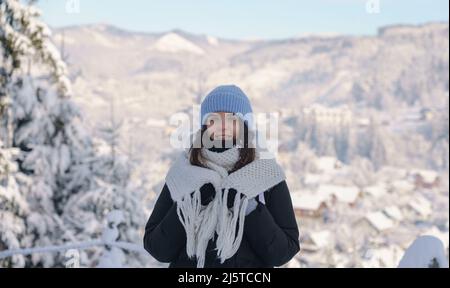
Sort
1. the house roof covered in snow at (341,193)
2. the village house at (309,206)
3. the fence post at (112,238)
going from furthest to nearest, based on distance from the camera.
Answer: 1. the house roof covered in snow at (341,193)
2. the village house at (309,206)
3. the fence post at (112,238)

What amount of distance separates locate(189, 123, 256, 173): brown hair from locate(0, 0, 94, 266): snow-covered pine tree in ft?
26.1

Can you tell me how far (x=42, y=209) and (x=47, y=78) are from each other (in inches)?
91.0

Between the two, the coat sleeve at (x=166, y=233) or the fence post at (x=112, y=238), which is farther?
the fence post at (x=112, y=238)

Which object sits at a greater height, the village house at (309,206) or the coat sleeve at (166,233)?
the coat sleeve at (166,233)

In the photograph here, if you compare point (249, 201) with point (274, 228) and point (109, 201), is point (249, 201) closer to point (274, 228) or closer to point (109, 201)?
point (274, 228)

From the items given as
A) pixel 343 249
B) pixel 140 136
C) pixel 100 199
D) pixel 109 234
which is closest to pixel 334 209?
pixel 343 249

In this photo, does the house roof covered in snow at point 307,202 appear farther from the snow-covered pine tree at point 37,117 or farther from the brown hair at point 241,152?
the brown hair at point 241,152

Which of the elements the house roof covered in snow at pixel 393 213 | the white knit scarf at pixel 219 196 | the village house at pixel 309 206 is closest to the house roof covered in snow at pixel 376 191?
the house roof covered in snow at pixel 393 213

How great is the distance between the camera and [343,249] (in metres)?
60.7

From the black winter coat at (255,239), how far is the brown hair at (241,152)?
0.16 m

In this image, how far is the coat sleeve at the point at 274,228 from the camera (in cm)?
234

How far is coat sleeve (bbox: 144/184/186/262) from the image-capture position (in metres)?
2.43
